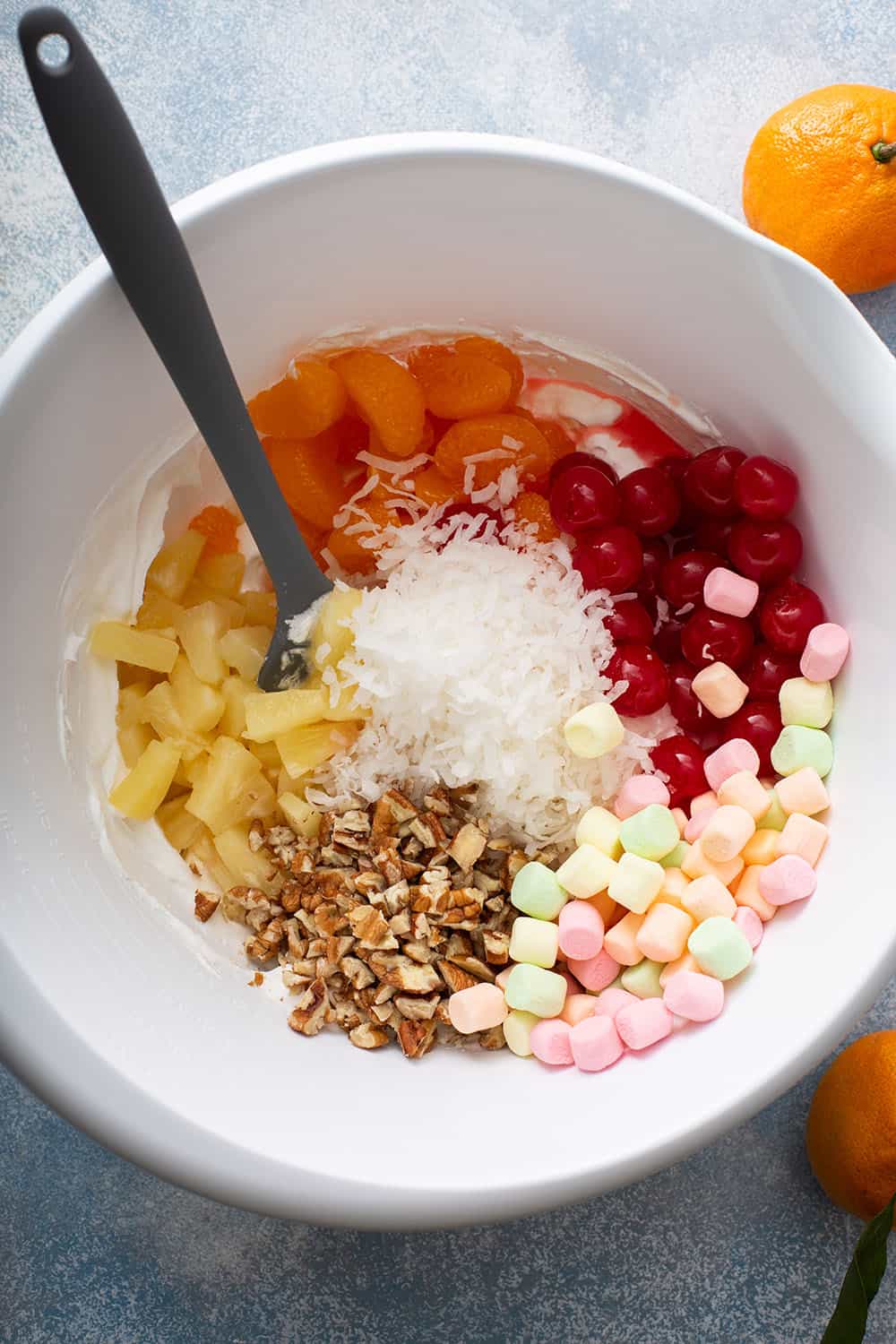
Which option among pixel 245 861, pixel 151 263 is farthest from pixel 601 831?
pixel 151 263

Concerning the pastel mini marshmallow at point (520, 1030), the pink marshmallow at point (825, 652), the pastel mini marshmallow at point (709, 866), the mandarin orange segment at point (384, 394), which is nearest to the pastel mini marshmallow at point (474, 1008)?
the pastel mini marshmallow at point (520, 1030)

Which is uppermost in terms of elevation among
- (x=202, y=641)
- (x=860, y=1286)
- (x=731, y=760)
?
(x=202, y=641)

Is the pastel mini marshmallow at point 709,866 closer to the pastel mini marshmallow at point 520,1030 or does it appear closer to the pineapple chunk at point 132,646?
the pastel mini marshmallow at point 520,1030

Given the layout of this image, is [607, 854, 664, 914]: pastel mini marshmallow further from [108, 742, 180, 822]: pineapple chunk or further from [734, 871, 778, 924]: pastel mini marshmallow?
[108, 742, 180, 822]: pineapple chunk

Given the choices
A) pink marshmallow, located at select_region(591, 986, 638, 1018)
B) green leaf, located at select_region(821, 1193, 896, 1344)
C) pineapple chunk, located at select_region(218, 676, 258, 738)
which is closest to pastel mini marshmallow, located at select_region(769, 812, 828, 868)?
pink marshmallow, located at select_region(591, 986, 638, 1018)

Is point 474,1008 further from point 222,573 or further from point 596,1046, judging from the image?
point 222,573

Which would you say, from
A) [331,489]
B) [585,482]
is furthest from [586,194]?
[331,489]
